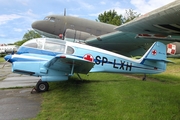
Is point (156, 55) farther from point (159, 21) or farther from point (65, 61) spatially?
point (159, 21)

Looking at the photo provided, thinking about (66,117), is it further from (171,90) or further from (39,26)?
(39,26)

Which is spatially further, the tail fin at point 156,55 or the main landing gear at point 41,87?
the tail fin at point 156,55

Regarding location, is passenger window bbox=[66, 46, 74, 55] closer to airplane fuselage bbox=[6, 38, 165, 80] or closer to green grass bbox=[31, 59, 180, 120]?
airplane fuselage bbox=[6, 38, 165, 80]

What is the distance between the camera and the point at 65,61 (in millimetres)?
5836

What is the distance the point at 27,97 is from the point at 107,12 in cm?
4930

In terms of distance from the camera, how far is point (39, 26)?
1513cm

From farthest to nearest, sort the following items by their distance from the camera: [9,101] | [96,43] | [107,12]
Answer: [107,12] < [96,43] < [9,101]

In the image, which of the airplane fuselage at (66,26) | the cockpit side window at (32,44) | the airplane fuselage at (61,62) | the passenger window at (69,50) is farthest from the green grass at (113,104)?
the airplane fuselage at (66,26)

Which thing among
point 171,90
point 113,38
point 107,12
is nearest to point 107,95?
point 171,90

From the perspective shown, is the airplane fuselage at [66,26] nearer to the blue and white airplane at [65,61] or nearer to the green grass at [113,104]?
the blue and white airplane at [65,61]

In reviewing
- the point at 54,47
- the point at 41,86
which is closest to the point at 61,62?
the point at 41,86

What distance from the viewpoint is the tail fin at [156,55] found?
8578mm

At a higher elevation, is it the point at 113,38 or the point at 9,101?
the point at 113,38

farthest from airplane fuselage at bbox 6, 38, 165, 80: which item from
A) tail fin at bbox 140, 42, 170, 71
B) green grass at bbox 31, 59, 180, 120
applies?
green grass at bbox 31, 59, 180, 120
